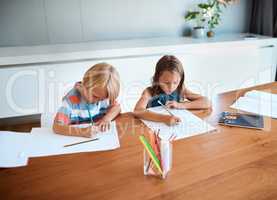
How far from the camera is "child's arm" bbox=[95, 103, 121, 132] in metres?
1.27

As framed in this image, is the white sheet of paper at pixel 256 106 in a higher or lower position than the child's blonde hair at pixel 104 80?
lower

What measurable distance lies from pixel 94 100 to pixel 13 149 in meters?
0.52

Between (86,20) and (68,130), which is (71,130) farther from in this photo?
(86,20)

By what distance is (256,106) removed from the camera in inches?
59.7

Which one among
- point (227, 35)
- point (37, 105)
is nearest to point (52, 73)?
point (37, 105)

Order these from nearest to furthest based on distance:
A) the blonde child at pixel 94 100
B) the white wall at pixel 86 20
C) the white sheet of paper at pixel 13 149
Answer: the white sheet of paper at pixel 13 149, the blonde child at pixel 94 100, the white wall at pixel 86 20

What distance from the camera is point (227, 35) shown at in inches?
128

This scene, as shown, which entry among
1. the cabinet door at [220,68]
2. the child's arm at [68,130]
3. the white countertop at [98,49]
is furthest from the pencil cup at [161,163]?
the cabinet door at [220,68]

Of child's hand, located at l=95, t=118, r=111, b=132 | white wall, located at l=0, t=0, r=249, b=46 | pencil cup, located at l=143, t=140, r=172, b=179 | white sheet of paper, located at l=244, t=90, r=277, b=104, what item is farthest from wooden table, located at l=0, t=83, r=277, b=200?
white wall, located at l=0, t=0, r=249, b=46

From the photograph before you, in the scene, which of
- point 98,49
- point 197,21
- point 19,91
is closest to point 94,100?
point 98,49

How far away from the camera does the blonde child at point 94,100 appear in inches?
55.9

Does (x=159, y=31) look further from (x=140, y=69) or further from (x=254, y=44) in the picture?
(x=254, y=44)

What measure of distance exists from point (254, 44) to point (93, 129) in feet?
7.65

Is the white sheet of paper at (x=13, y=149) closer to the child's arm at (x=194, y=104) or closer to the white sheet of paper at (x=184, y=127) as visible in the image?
the white sheet of paper at (x=184, y=127)
